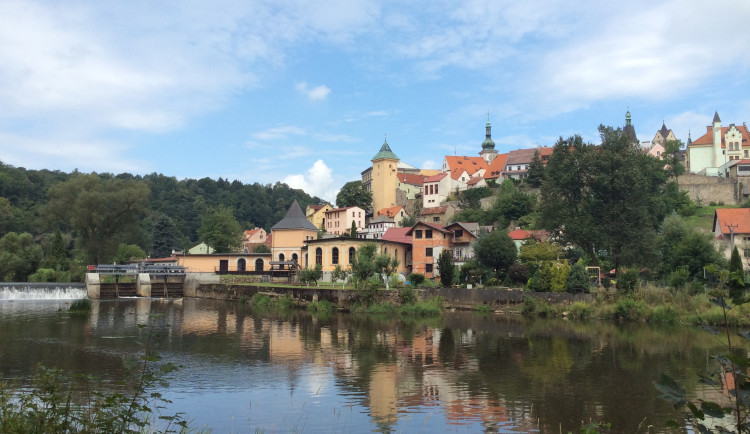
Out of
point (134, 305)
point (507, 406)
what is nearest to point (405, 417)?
point (507, 406)

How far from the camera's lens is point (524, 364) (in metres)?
20.0

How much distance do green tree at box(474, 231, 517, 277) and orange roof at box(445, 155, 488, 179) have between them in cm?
5429

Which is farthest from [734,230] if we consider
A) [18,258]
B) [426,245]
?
[18,258]

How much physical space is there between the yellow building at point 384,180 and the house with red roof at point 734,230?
56126 mm

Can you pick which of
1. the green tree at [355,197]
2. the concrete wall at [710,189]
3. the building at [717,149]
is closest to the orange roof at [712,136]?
the building at [717,149]

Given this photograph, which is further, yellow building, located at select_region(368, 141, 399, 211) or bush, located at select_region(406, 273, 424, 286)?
yellow building, located at select_region(368, 141, 399, 211)

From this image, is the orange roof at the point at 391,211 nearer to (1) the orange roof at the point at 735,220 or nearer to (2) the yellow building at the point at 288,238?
(2) the yellow building at the point at 288,238

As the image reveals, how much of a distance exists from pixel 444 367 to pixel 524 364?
2.82 metres

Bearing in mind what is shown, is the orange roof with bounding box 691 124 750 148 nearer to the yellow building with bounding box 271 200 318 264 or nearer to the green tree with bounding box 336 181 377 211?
the green tree with bounding box 336 181 377 211

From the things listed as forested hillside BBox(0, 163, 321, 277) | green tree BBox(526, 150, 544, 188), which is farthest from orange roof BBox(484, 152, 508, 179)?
forested hillside BBox(0, 163, 321, 277)

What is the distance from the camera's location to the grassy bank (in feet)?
102

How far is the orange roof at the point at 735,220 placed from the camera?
47781 millimetres

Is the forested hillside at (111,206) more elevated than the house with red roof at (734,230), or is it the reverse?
the forested hillside at (111,206)

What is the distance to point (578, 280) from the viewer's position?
1444 inches
